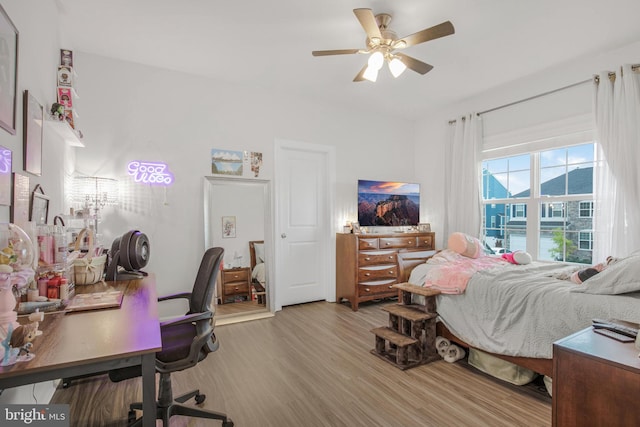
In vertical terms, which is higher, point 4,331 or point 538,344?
point 4,331

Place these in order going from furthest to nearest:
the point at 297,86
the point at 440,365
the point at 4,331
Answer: the point at 297,86 < the point at 440,365 < the point at 4,331

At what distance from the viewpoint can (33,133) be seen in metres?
1.77

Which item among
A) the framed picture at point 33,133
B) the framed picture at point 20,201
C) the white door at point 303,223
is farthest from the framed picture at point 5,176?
the white door at point 303,223

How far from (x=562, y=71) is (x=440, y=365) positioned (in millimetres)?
3418

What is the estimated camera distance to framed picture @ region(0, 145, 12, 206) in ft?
4.43

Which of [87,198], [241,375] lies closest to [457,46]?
[241,375]

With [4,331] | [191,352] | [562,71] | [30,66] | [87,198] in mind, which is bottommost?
[191,352]

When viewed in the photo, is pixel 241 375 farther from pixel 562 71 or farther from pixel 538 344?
pixel 562 71

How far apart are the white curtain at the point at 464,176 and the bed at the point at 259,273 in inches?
109

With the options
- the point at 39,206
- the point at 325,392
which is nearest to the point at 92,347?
the point at 39,206

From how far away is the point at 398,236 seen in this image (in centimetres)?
446

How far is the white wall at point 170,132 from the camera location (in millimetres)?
3137

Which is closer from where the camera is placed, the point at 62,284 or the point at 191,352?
the point at 62,284

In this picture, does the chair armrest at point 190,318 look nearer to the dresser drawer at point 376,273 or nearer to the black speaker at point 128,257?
the black speaker at point 128,257
